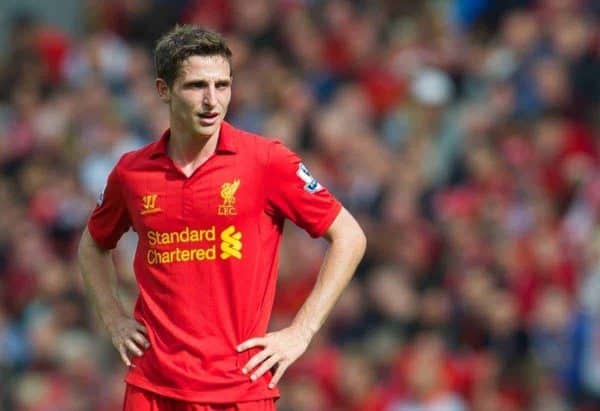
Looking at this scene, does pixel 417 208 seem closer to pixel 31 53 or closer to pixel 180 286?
pixel 31 53

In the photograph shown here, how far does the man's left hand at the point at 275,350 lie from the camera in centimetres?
663

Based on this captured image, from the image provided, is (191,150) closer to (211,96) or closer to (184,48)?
(211,96)

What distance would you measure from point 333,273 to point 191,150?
70 centimetres

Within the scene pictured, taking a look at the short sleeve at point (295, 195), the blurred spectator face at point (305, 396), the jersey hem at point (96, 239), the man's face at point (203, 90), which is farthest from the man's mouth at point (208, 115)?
the blurred spectator face at point (305, 396)

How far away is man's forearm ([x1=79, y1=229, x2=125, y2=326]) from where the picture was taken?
7.06m

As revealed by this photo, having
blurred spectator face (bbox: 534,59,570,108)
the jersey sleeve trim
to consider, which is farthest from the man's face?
blurred spectator face (bbox: 534,59,570,108)

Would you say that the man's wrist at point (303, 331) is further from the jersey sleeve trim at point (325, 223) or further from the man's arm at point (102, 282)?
the man's arm at point (102, 282)

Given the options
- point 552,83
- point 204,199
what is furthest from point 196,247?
point 552,83

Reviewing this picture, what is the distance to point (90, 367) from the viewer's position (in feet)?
42.2

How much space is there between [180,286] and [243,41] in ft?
28.1

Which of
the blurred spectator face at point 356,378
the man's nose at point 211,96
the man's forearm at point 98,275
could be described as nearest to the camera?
the man's nose at point 211,96

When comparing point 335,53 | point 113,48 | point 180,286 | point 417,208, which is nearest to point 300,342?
point 180,286

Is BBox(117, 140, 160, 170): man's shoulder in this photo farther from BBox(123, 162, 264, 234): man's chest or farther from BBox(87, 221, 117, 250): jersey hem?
BBox(87, 221, 117, 250): jersey hem

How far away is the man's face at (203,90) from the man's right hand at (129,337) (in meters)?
0.79
